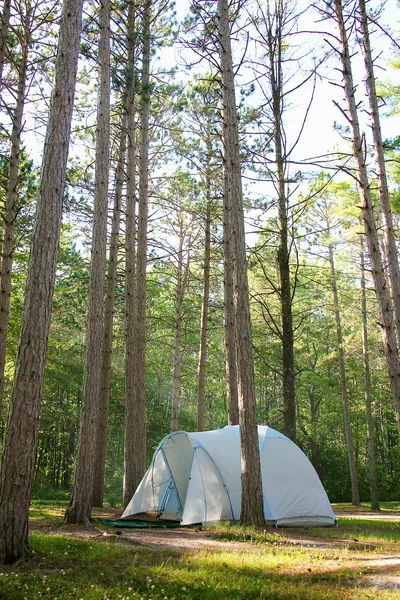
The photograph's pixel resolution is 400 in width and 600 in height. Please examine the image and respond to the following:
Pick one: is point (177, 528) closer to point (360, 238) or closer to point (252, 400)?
point (252, 400)

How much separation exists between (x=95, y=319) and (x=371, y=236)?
489 centimetres

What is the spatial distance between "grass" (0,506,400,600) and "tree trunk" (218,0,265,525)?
1.28 m

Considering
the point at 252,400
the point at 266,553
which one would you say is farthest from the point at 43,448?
the point at 266,553

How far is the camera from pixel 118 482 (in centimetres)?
2581

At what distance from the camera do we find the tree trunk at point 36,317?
478 cm

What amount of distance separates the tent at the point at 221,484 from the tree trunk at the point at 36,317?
4.63 metres

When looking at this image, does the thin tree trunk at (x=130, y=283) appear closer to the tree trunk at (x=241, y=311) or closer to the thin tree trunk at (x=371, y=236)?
the tree trunk at (x=241, y=311)

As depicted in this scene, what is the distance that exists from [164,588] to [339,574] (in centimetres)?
155

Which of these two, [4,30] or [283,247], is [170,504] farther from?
[4,30]

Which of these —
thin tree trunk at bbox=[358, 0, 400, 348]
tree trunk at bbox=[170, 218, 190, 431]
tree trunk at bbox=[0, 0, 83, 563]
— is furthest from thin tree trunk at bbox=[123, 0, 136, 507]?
tree trunk at bbox=[0, 0, 83, 563]

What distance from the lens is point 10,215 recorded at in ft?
33.4

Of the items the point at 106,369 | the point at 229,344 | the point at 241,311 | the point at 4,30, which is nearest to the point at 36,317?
the point at 241,311

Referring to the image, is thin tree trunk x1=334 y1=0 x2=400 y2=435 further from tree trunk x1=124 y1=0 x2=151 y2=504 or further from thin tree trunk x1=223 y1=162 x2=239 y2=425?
tree trunk x1=124 y1=0 x2=151 y2=504

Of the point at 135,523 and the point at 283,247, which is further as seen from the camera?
the point at 283,247
